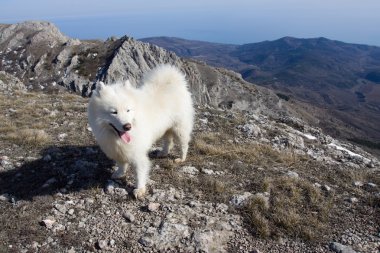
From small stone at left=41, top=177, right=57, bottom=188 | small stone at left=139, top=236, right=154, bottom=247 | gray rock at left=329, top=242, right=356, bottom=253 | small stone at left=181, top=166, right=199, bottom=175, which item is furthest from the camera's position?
small stone at left=181, top=166, right=199, bottom=175

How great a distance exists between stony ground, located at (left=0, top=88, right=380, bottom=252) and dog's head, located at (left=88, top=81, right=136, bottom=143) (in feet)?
4.90

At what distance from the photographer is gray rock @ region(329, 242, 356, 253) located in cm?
689

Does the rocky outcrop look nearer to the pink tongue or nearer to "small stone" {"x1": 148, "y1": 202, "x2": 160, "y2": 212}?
the pink tongue

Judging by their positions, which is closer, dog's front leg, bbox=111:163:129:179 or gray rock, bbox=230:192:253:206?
gray rock, bbox=230:192:253:206

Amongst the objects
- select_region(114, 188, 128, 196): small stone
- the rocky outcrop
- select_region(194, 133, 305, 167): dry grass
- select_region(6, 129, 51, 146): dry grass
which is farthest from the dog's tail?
the rocky outcrop

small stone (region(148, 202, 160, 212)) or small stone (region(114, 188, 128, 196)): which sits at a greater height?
small stone (region(148, 202, 160, 212))

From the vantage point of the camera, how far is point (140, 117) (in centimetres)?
791

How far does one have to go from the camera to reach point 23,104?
16.0 m

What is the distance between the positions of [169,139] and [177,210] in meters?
2.77

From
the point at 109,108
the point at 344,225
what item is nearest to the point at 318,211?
the point at 344,225

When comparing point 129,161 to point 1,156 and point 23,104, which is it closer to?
point 1,156

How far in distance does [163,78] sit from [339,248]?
522 cm

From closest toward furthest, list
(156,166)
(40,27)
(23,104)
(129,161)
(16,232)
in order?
(16,232) < (129,161) < (156,166) < (23,104) < (40,27)

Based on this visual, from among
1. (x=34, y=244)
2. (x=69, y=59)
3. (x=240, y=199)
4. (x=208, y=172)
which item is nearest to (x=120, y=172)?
(x=208, y=172)
